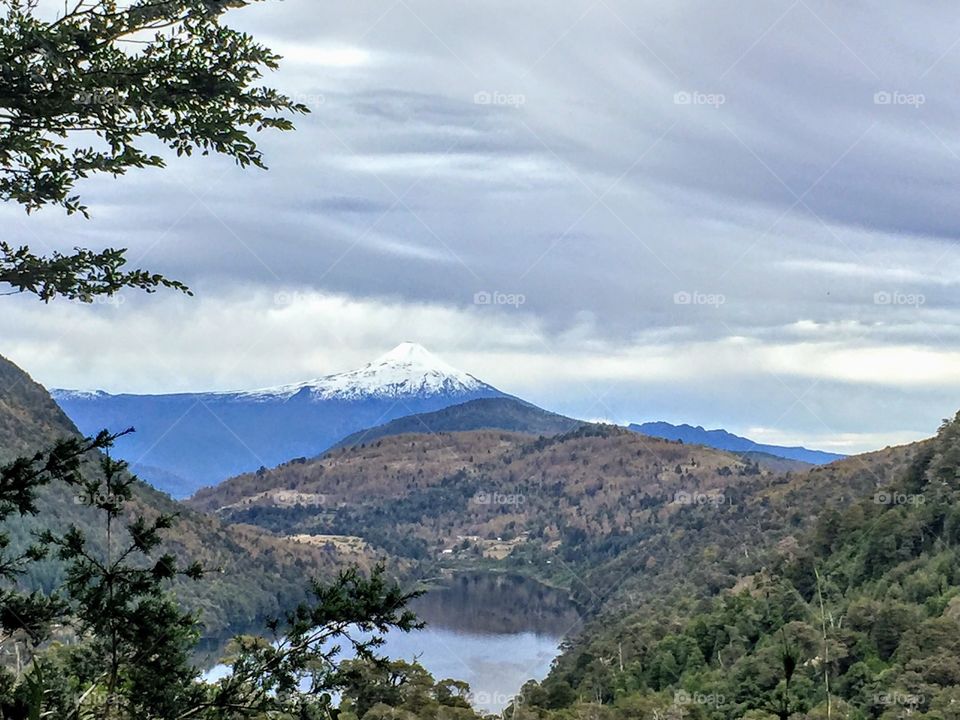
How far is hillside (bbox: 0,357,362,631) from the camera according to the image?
324 ft

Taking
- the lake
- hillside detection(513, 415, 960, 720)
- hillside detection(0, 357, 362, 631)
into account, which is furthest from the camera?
hillside detection(0, 357, 362, 631)

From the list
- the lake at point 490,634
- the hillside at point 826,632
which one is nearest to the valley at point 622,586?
the hillside at point 826,632

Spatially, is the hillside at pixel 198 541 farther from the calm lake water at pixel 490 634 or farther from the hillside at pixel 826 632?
the hillside at pixel 826 632

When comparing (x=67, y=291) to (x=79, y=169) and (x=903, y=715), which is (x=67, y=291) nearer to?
(x=79, y=169)

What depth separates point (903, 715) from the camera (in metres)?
35.5

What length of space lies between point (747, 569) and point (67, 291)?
79.5 m

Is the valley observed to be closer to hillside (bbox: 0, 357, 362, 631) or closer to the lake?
the lake

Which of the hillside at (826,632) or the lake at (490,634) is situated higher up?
the hillside at (826,632)

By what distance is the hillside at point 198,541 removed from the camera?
98.9 meters

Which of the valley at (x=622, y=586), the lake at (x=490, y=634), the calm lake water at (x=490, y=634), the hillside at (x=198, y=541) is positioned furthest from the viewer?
the hillside at (x=198, y=541)

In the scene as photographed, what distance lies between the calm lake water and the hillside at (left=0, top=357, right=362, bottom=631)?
1820 centimetres

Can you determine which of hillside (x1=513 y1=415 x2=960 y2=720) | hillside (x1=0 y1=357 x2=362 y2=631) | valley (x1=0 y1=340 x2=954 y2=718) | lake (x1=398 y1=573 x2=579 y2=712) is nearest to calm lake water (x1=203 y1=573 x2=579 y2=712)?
lake (x1=398 y1=573 x2=579 y2=712)

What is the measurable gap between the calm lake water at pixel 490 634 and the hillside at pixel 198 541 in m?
18.2

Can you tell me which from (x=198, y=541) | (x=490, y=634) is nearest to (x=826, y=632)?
(x=490, y=634)
